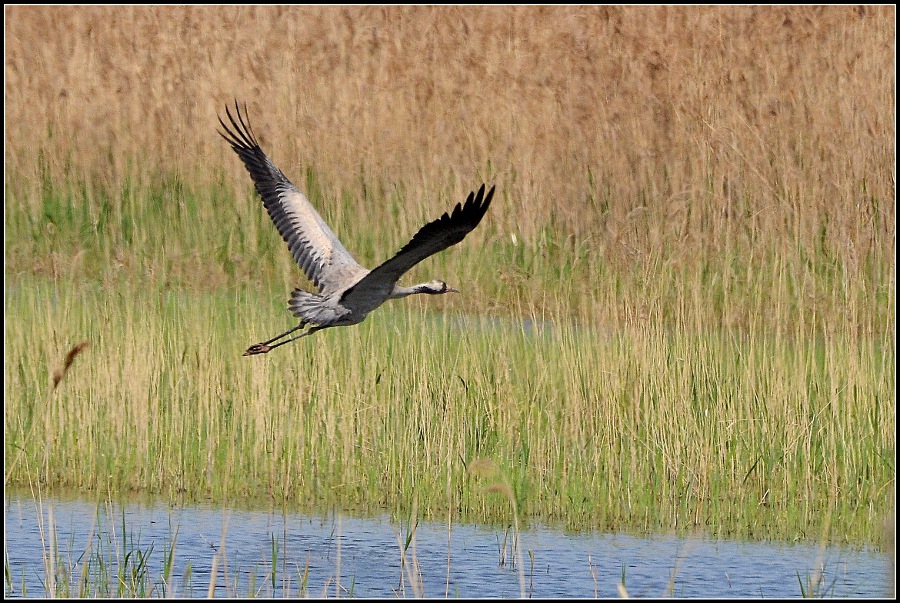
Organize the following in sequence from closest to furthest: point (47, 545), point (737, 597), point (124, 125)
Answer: point (737, 597)
point (47, 545)
point (124, 125)

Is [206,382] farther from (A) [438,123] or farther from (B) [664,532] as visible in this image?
(A) [438,123]

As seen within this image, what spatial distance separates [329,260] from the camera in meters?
7.56

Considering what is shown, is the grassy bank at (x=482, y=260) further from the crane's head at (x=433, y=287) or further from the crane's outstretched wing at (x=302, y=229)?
the crane's outstretched wing at (x=302, y=229)

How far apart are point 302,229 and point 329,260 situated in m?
0.24

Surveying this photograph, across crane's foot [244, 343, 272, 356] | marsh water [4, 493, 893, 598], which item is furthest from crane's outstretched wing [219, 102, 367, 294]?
marsh water [4, 493, 893, 598]

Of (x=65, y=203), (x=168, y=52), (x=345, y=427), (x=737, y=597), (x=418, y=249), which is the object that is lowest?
(x=737, y=597)

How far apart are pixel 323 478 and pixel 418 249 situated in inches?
42.8

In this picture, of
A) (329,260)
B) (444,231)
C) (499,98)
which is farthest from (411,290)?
(499,98)

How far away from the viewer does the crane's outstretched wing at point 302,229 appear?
7516 mm

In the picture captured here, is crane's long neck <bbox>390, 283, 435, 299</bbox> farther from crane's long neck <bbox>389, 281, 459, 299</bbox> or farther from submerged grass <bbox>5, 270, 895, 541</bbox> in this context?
submerged grass <bbox>5, 270, 895, 541</bbox>

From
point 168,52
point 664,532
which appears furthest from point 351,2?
point 664,532

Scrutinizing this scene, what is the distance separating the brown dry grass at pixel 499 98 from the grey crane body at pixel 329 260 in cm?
258

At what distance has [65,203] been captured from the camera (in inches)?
449

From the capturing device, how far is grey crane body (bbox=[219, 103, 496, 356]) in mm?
6098
